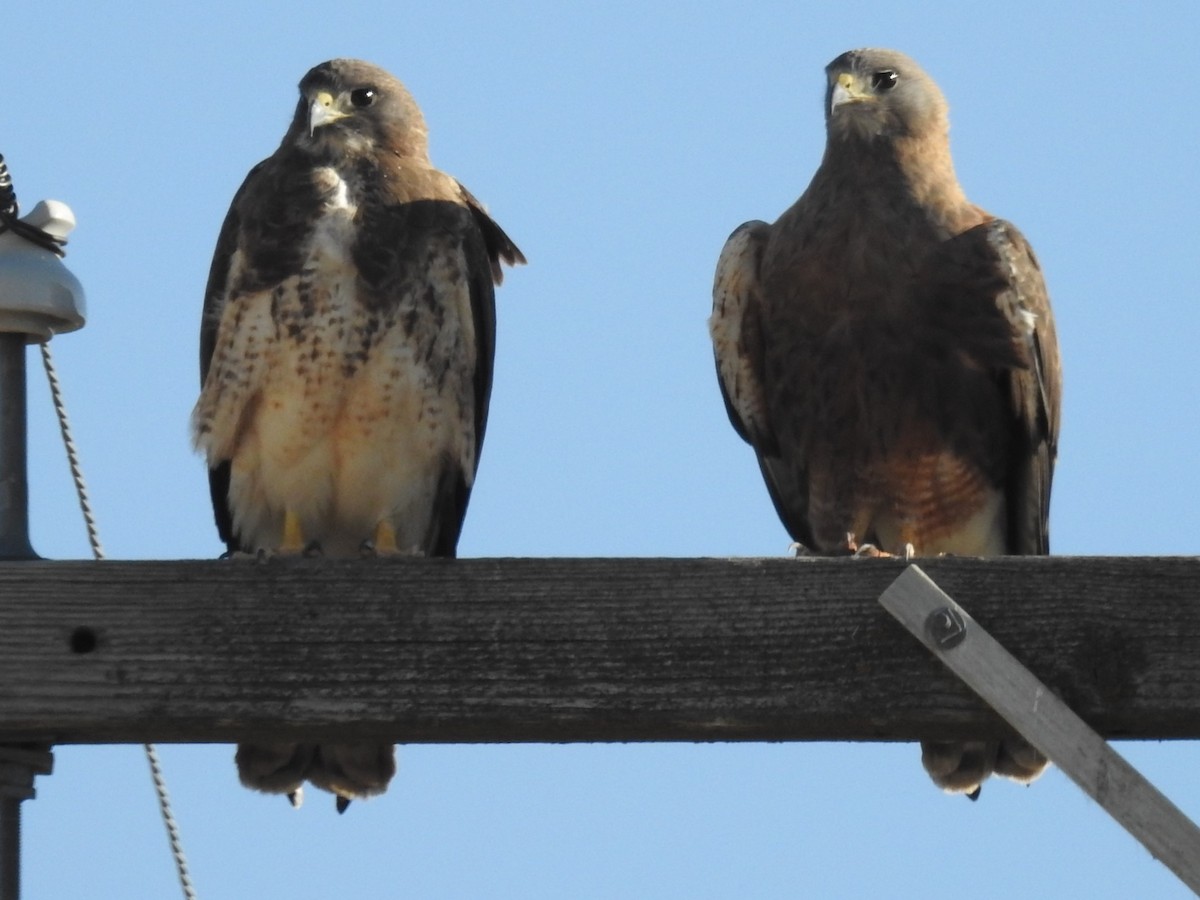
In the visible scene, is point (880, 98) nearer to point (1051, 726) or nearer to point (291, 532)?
point (291, 532)

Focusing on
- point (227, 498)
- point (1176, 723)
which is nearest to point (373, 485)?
point (227, 498)

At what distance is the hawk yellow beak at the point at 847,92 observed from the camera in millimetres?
6031

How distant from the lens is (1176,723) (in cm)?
260

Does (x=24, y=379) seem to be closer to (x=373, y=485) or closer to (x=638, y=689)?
(x=638, y=689)

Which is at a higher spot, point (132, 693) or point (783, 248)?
point (783, 248)

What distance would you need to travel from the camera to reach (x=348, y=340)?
519 cm

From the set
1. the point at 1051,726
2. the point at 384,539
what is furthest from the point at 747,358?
the point at 1051,726

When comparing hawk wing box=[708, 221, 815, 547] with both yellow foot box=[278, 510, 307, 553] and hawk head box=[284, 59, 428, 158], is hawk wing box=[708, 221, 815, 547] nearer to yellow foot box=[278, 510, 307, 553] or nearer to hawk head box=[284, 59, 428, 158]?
hawk head box=[284, 59, 428, 158]

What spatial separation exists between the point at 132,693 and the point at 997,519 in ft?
11.6

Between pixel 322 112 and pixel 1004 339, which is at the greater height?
pixel 322 112

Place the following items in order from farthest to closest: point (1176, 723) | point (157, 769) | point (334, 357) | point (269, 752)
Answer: point (334, 357)
point (269, 752)
point (157, 769)
point (1176, 723)

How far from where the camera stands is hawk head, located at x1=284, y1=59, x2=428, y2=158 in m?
5.59

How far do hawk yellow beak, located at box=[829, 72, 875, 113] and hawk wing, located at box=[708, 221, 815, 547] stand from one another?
49 centimetres

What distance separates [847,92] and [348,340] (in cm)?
183
